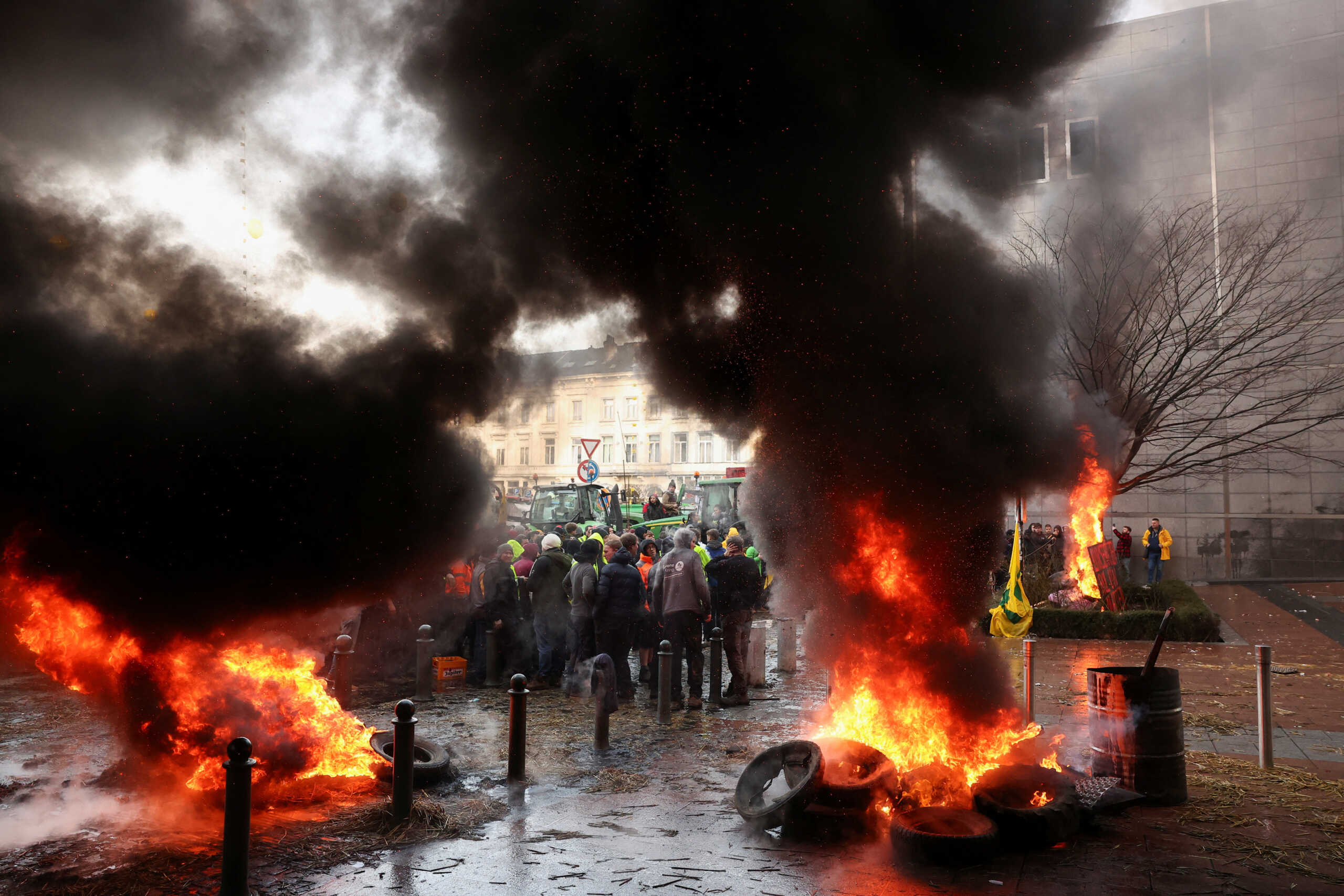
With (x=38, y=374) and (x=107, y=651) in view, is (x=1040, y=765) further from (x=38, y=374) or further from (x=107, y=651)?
(x=38, y=374)

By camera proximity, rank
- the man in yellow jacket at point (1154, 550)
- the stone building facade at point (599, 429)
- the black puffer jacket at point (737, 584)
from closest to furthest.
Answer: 1. the stone building facade at point (599, 429)
2. the black puffer jacket at point (737, 584)
3. the man in yellow jacket at point (1154, 550)

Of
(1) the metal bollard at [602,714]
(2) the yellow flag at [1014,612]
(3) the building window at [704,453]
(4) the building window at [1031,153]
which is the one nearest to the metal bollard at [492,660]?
(1) the metal bollard at [602,714]

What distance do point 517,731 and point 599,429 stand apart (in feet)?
66.7

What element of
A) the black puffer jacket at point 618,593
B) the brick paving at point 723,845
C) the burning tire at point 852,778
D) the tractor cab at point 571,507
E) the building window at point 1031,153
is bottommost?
the brick paving at point 723,845

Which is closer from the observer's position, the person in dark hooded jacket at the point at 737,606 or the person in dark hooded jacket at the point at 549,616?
the person in dark hooded jacket at the point at 737,606

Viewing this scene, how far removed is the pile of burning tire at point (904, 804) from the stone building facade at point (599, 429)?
266cm

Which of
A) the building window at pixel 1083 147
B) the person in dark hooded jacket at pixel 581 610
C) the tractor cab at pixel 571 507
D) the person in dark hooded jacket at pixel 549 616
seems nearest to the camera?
the person in dark hooded jacket at pixel 581 610

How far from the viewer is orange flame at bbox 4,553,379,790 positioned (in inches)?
225

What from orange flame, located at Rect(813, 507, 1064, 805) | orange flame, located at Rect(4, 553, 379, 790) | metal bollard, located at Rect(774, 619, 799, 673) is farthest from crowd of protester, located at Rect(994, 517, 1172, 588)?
orange flame, located at Rect(4, 553, 379, 790)

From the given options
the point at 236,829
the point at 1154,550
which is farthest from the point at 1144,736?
the point at 1154,550

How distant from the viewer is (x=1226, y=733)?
7633mm

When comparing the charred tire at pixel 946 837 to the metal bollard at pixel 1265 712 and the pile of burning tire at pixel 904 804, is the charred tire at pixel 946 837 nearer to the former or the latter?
the pile of burning tire at pixel 904 804

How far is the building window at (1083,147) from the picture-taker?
11.6m

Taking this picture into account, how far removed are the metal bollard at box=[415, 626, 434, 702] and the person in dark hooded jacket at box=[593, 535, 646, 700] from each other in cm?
188
